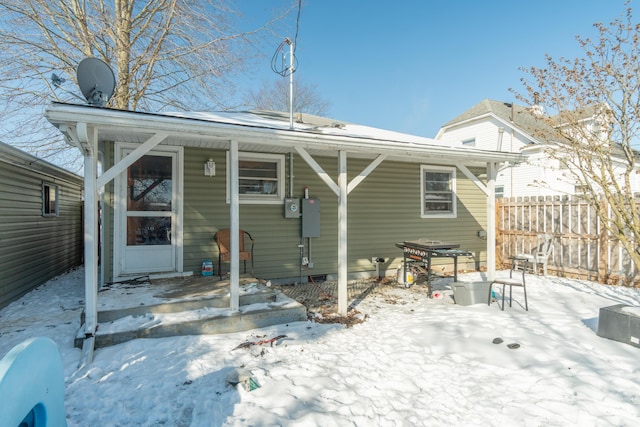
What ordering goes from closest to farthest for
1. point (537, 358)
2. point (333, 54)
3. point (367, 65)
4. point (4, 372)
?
point (4, 372) → point (537, 358) → point (333, 54) → point (367, 65)

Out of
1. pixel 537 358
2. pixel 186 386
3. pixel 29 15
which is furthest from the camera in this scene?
pixel 29 15

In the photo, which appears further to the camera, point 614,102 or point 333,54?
point 333,54

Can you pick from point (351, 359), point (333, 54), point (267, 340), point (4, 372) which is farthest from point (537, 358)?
point (333, 54)

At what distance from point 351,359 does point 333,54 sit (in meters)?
12.9

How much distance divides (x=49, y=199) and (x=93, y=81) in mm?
5073

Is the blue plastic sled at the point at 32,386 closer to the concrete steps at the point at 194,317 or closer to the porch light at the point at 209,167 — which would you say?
the concrete steps at the point at 194,317

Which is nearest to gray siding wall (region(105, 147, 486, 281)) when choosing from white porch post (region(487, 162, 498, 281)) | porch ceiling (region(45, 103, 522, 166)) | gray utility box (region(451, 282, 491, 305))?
porch ceiling (region(45, 103, 522, 166))

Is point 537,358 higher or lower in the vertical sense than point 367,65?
lower

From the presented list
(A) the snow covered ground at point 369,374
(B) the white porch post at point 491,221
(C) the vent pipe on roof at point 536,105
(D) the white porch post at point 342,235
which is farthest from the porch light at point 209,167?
(C) the vent pipe on roof at point 536,105

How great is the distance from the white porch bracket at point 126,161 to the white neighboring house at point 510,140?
42.1 ft

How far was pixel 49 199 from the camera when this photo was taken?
7.80 meters

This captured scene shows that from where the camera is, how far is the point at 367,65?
15.8 m

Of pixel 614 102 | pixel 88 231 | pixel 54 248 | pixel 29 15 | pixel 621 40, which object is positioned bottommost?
pixel 54 248

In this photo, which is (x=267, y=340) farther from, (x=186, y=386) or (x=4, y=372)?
(x=4, y=372)
